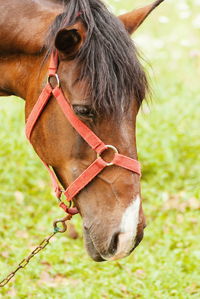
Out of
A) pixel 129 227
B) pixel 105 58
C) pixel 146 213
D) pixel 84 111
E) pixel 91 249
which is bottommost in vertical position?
pixel 146 213

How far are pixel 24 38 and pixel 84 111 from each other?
0.60 m

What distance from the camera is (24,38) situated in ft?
9.53

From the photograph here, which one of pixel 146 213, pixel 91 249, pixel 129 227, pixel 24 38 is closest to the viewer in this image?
pixel 129 227

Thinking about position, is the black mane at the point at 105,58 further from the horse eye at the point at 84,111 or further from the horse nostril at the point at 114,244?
the horse nostril at the point at 114,244

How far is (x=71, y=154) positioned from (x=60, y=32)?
1.96 ft

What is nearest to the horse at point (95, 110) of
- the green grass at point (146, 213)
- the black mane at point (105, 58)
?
the black mane at point (105, 58)

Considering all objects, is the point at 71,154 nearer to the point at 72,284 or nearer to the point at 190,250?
the point at 72,284

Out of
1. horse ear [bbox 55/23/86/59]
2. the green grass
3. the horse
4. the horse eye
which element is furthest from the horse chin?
horse ear [bbox 55/23/86/59]

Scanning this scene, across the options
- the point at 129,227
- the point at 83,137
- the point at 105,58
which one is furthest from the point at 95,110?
the point at 129,227

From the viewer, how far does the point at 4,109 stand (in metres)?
6.35

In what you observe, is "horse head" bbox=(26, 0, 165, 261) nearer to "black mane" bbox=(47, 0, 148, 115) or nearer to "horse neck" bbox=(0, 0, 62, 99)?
"black mane" bbox=(47, 0, 148, 115)

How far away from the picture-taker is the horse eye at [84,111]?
2607mm

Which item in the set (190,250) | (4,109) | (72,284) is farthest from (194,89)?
(72,284)

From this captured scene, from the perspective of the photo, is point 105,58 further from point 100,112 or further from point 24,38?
point 24,38
